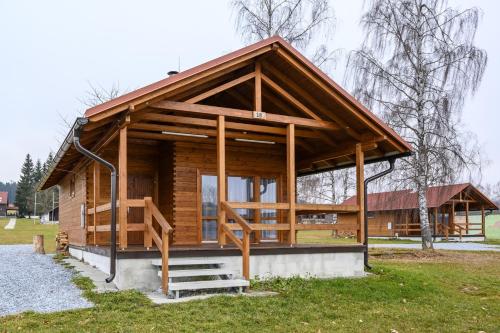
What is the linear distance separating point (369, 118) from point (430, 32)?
10562 millimetres

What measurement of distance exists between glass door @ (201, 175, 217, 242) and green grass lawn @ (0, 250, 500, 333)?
3.24 meters

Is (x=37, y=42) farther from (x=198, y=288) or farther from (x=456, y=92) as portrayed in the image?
(x=198, y=288)

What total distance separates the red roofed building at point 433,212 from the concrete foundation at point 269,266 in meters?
20.4

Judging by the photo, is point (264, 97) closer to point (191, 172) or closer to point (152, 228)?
point (191, 172)

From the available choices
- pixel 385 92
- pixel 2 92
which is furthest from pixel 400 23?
pixel 2 92

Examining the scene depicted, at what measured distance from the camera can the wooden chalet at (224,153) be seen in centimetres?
902

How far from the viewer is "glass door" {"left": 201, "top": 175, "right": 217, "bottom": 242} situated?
12164 millimetres

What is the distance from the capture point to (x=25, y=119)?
49.2 meters

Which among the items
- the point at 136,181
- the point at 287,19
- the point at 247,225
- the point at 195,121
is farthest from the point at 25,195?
the point at 247,225

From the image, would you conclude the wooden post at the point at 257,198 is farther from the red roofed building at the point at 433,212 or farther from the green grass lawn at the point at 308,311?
the red roofed building at the point at 433,212

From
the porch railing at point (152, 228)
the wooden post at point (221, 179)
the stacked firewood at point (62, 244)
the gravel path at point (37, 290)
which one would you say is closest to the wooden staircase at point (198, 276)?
the porch railing at point (152, 228)

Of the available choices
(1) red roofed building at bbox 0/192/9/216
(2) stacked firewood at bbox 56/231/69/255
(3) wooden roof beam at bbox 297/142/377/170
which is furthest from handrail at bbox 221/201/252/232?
(1) red roofed building at bbox 0/192/9/216

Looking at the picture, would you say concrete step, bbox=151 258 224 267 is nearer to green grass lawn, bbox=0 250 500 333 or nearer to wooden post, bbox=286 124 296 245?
green grass lawn, bbox=0 250 500 333

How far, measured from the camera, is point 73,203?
623 inches
